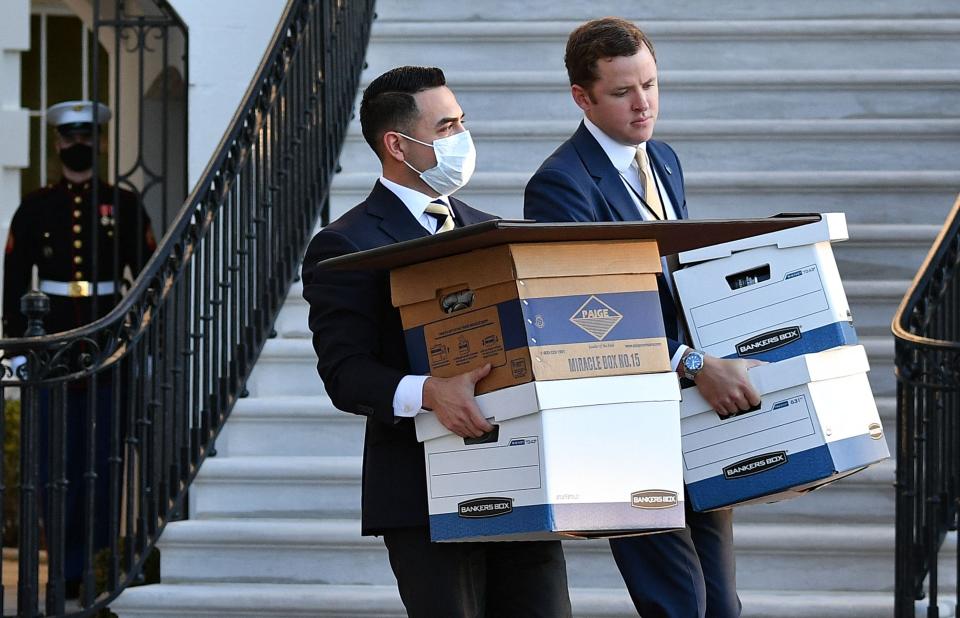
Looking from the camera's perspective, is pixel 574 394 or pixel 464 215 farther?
pixel 464 215

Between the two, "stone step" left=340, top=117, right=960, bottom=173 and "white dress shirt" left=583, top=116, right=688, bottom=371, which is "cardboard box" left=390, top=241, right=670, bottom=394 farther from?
"stone step" left=340, top=117, right=960, bottom=173

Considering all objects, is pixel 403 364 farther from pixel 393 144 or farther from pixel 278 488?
pixel 278 488

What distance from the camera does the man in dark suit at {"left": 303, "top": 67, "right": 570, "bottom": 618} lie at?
256 centimetres

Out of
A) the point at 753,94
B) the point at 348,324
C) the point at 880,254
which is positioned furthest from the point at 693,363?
the point at 753,94

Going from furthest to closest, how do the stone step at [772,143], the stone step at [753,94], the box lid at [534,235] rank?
1. the stone step at [753,94]
2. the stone step at [772,143]
3. the box lid at [534,235]

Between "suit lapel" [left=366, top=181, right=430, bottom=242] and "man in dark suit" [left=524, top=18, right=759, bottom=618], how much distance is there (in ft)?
1.08

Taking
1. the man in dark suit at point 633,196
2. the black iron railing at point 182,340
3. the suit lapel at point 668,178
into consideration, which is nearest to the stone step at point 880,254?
the black iron railing at point 182,340

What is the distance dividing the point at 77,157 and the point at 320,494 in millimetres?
2299

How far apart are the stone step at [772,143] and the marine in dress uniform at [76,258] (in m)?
1.60

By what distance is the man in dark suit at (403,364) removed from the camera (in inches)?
101

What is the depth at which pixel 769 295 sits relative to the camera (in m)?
2.78

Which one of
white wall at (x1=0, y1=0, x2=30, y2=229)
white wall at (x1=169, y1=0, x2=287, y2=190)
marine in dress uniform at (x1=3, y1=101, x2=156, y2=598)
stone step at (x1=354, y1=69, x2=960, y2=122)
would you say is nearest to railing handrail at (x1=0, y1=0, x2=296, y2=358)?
marine in dress uniform at (x1=3, y1=101, x2=156, y2=598)

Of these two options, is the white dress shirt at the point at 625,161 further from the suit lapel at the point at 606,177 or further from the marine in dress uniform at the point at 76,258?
the marine in dress uniform at the point at 76,258

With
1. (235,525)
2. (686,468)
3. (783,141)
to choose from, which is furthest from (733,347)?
(783,141)
